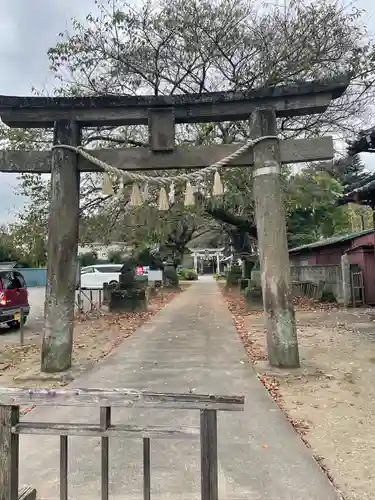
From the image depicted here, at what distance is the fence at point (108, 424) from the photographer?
2299mm

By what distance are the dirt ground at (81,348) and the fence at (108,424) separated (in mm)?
3547

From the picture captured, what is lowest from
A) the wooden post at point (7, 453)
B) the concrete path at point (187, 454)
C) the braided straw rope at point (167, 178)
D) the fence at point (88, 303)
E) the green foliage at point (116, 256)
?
the concrete path at point (187, 454)

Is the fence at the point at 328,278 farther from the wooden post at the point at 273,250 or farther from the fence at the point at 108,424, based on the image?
the fence at the point at 108,424

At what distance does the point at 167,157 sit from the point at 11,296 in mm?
7095

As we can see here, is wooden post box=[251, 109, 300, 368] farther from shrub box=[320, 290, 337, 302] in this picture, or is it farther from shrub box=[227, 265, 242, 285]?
shrub box=[227, 265, 242, 285]

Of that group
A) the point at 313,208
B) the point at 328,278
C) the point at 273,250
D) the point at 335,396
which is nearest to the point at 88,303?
the point at 328,278

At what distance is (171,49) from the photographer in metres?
11.5

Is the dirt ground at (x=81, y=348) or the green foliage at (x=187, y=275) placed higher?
the green foliage at (x=187, y=275)

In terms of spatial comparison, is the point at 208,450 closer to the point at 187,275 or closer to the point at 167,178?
the point at 167,178

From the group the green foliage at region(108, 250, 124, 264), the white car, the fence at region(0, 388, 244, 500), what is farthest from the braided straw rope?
the green foliage at region(108, 250, 124, 264)

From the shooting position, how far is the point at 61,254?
6336 mm

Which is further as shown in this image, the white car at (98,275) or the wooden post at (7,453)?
the white car at (98,275)

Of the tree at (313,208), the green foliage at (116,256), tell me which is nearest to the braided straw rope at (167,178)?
the tree at (313,208)

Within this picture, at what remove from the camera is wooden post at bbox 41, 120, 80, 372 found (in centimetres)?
629
